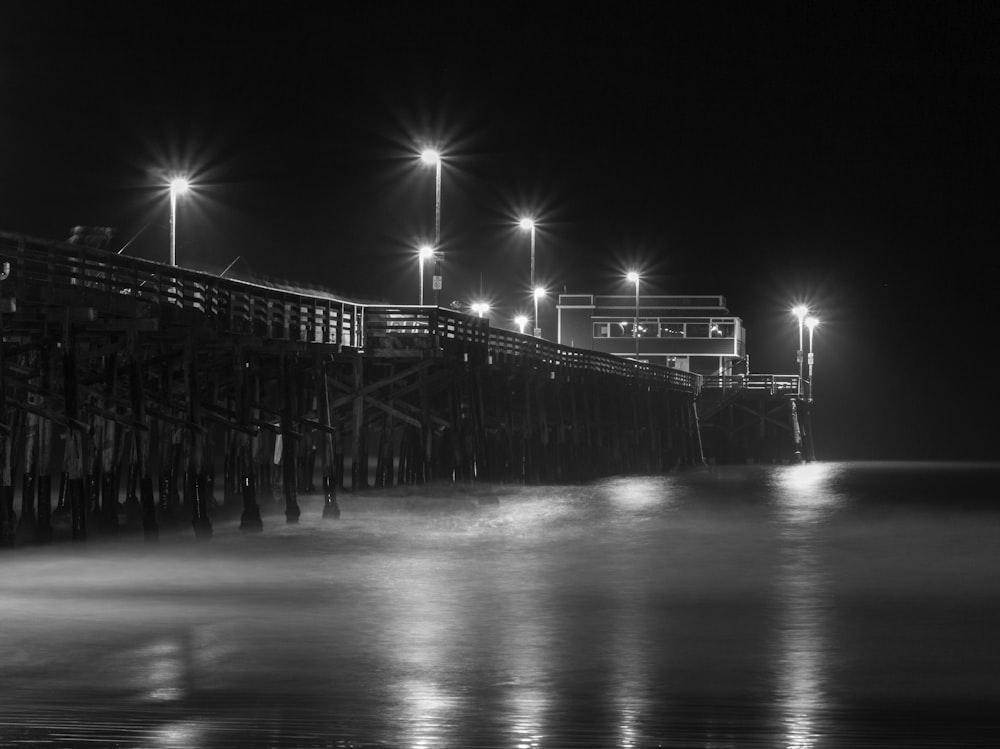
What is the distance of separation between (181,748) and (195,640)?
16.0 ft

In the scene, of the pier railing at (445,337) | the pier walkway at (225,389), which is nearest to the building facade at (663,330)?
the pier walkway at (225,389)

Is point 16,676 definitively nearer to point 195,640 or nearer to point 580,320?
point 195,640

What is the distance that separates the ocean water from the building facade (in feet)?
218

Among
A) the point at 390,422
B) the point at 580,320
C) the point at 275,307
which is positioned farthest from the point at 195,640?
the point at 580,320

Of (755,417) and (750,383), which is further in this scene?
(755,417)

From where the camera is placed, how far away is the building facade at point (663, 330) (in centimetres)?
9738

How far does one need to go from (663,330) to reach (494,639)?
3301 inches

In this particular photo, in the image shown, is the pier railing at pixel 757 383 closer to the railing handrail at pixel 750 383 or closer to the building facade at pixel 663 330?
the railing handrail at pixel 750 383

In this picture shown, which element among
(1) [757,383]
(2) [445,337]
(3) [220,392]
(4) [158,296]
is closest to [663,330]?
(1) [757,383]

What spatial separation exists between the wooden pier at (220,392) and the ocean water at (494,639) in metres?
1.56

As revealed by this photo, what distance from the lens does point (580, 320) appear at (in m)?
100

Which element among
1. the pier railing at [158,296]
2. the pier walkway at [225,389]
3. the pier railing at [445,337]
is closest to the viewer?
the pier railing at [158,296]

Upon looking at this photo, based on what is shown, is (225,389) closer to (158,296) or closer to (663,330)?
(158,296)

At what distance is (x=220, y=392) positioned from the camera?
36.1m
